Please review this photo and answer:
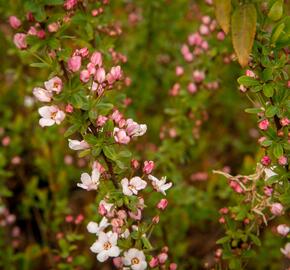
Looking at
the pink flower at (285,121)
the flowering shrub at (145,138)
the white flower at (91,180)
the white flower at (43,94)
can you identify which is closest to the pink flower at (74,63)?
the flowering shrub at (145,138)

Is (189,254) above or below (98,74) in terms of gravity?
below

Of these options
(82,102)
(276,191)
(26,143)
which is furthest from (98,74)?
(26,143)

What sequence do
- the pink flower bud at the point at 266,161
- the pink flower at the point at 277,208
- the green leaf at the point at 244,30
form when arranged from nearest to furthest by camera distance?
the green leaf at the point at 244,30 → the pink flower bud at the point at 266,161 → the pink flower at the point at 277,208

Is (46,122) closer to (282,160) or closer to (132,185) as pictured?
(132,185)

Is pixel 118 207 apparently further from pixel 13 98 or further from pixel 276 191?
pixel 13 98

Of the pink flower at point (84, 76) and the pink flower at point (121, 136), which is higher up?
the pink flower at point (84, 76)

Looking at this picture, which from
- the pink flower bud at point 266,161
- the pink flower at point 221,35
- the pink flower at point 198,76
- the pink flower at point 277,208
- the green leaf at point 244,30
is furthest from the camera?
the pink flower at point 198,76

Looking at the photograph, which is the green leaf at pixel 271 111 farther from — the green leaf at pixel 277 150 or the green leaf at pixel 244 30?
the green leaf at pixel 244 30

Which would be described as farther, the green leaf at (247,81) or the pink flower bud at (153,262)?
the pink flower bud at (153,262)
